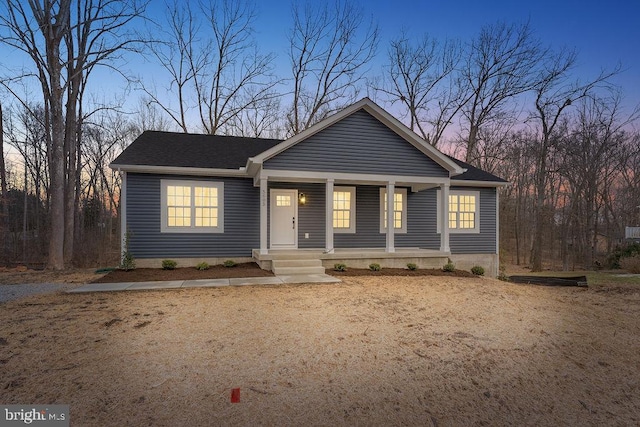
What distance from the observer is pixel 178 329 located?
4527 millimetres

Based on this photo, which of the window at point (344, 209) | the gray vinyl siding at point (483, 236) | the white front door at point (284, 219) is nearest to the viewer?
the white front door at point (284, 219)

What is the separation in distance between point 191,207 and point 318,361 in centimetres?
832

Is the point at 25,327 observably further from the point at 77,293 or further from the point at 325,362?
the point at 325,362

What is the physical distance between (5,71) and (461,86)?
2417 centimetres

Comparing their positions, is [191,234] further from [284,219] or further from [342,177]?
[342,177]

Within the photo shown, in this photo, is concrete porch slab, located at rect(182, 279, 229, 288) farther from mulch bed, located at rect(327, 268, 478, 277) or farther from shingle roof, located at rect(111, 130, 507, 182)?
shingle roof, located at rect(111, 130, 507, 182)

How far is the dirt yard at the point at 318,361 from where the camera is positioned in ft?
9.34

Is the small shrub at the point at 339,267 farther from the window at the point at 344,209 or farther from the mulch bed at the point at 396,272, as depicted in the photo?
the window at the point at 344,209

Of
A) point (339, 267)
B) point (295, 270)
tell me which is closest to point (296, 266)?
point (295, 270)

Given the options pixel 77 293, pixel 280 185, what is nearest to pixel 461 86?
pixel 280 185

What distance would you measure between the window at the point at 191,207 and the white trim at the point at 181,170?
0.33 metres

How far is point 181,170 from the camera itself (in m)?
10.1

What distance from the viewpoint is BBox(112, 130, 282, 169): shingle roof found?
10148 mm

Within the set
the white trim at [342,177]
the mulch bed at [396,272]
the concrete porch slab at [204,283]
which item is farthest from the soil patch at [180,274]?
the white trim at [342,177]
